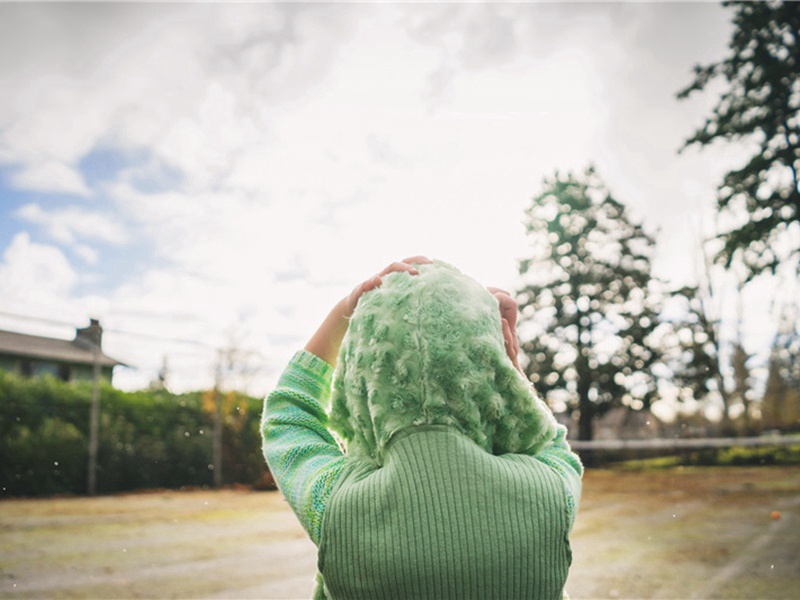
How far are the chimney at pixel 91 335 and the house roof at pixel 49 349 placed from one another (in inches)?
1.3

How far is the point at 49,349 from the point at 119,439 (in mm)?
2319

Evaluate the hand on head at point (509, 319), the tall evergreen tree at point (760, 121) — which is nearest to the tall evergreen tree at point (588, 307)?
the tall evergreen tree at point (760, 121)

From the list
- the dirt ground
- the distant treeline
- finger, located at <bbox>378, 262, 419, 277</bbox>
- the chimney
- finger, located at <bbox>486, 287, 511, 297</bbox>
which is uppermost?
the chimney

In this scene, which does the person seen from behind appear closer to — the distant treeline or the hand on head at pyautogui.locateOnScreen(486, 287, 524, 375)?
the hand on head at pyautogui.locateOnScreen(486, 287, 524, 375)

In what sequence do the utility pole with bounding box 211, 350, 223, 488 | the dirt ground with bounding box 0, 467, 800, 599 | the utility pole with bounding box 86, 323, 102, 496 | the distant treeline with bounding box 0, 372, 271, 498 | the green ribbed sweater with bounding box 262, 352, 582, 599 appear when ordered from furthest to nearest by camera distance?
1. the utility pole with bounding box 211, 350, 223, 488
2. the utility pole with bounding box 86, 323, 102, 496
3. the distant treeline with bounding box 0, 372, 271, 498
4. the dirt ground with bounding box 0, 467, 800, 599
5. the green ribbed sweater with bounding box 262, 352, 582, 599

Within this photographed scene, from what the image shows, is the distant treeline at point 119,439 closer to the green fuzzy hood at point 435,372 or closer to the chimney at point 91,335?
the chimney at point 91,335

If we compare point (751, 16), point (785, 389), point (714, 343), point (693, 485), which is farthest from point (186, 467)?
point (785, 389)

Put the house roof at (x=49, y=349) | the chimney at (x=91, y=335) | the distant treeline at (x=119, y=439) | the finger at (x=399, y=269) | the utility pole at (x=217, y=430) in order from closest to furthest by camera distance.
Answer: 1. the finger at (x=399, y=269)
2. the house roof at (x=49, y=349)
3. the distant treeline at (x=119, y=439)
4. the chimney at (x=91, y=335)
5. the utility pole at (x=217, y=430)

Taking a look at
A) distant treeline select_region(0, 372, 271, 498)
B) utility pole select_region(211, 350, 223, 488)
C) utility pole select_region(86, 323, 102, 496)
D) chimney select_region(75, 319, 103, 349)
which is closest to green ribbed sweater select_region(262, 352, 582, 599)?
chimney select_region(75, 319, 103, 349)

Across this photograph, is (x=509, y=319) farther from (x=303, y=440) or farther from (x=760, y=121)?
(x=760, y=121)

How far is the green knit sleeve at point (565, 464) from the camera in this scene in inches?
38.3

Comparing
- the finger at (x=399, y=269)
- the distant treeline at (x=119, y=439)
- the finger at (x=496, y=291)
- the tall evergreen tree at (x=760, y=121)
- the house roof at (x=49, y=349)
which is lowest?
the distant treeline at (x=119, y=439)

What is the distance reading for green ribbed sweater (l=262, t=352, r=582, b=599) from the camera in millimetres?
876

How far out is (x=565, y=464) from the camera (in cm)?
103
